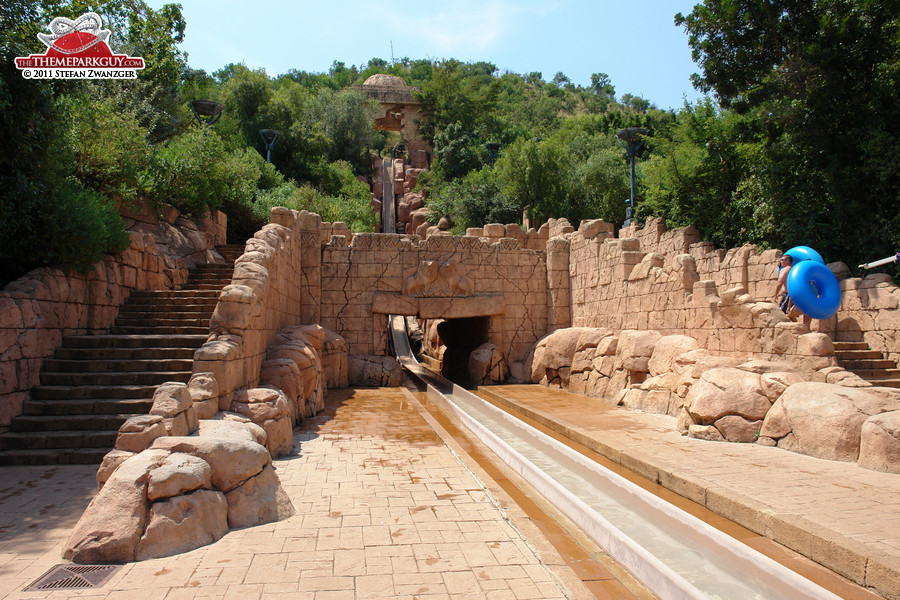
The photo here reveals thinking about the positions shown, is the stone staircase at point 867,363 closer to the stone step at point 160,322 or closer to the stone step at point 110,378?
the stone step at point 110,378

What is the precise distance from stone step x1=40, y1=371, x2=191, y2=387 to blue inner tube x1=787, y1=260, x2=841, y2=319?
885 cm

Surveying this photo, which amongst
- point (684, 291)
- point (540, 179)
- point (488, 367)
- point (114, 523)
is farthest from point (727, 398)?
point (540, 179)

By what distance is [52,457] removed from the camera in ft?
19.8

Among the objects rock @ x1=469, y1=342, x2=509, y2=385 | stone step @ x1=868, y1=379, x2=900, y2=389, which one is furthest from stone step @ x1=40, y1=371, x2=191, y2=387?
stone step @ x1=868, y1=379, x2=900, y2=389

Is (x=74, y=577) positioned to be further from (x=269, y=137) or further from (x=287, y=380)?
(x=269, y=137)

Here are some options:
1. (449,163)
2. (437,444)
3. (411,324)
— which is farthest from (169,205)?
(449,163)

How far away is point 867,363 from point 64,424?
451 inches

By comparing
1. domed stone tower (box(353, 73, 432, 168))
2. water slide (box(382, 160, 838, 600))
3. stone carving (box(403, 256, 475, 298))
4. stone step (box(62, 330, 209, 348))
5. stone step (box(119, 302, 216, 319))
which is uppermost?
domed stone tower (box(353, 73, 432, 168))

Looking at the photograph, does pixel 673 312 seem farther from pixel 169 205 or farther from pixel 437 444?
pixel 169 205

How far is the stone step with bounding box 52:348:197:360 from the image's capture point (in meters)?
7.57

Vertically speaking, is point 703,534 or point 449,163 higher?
point 449,163

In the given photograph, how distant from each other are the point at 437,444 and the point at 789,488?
4.20 m

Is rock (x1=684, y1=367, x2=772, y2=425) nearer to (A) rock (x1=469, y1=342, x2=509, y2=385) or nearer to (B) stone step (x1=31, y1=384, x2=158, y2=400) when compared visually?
(A) rock (x1=469, y1=342, x2=509, y2=385)

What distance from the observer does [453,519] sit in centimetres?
479
